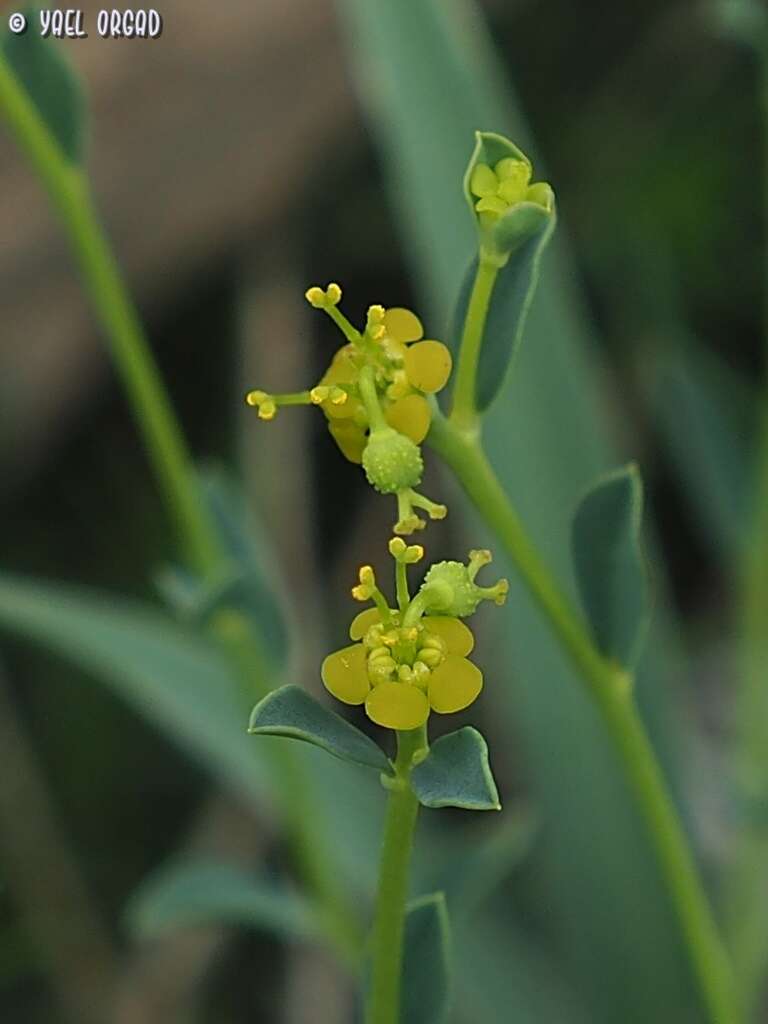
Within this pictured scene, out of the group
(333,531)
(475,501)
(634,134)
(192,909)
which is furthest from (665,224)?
(475,501)

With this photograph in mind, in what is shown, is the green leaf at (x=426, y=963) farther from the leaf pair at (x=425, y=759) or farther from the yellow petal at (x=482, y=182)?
the yellow petal at (x=482, y=182)

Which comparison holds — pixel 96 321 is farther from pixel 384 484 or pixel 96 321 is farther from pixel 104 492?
pixel 384 484

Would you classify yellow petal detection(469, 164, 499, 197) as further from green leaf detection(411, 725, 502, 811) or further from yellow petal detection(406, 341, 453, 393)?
green leaf detection(411, 725, 502, 811)

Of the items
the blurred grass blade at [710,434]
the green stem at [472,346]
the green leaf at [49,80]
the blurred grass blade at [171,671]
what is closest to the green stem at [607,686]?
the green stem at [472,346]

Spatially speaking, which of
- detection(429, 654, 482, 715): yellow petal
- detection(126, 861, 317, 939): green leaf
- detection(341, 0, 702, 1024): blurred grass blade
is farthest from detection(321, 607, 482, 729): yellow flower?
detection(341, 0, 702, 1024): blurred grass blade

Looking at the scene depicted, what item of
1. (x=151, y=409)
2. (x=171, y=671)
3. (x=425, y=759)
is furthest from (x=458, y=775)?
(x=171, y=671)

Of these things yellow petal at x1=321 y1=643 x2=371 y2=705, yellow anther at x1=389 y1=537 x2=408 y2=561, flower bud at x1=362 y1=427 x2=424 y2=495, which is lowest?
yellow petal at x1=321 y1=643 x2=371 y2=705
